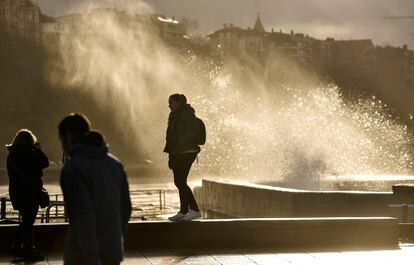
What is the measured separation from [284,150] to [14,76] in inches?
3574

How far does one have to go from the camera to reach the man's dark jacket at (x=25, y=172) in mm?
10492

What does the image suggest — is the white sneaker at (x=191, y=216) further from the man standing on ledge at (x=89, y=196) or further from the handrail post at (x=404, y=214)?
the man standing on ledge at (x=89, y=196)

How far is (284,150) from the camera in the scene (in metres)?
46.3

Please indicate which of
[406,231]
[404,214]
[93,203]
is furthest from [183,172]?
[93,203]

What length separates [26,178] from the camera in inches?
414

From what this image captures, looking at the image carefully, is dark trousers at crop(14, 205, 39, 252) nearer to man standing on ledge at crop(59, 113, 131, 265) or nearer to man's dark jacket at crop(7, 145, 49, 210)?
man's dark jacket at crop(7, 145, 49, 210)

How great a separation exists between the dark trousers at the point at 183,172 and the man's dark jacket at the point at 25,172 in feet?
5.63

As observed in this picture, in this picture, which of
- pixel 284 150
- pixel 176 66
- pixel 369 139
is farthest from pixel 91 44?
pixel 284 150

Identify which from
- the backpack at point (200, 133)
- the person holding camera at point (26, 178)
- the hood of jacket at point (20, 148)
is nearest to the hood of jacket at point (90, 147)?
the person holding camera at point (26, 178)

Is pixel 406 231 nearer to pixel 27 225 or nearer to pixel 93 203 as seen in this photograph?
pixel 27 225

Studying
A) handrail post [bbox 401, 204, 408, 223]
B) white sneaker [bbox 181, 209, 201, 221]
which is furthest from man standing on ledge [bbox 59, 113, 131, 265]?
handrail post [bbox 401, 204, 408, 223]

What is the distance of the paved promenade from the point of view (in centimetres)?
1062

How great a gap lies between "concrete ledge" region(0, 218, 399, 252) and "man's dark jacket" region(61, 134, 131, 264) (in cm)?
545

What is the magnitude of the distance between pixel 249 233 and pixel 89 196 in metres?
6.11
